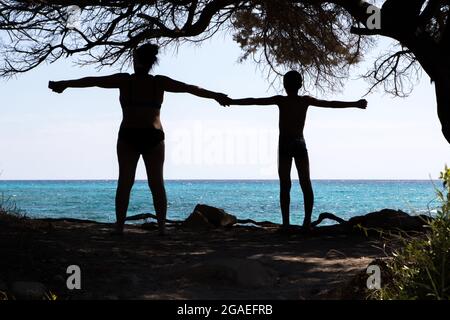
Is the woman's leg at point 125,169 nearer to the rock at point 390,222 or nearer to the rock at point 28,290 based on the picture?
the rock at point 28,290

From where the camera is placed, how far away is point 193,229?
10.6m

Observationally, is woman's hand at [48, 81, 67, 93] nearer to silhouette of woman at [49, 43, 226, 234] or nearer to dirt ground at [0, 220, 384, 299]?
silhouette of woman at [49, 43, 226, 234]

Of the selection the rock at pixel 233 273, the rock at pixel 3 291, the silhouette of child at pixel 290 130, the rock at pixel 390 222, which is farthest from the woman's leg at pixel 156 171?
the rock at pixel 390 222

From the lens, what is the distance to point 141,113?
8.16 m

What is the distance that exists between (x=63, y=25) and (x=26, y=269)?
568 centimetres

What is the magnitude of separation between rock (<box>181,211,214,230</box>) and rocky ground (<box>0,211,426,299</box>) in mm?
1329

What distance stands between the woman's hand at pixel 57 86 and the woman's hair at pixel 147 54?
0.97m

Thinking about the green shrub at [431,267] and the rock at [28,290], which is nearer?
the green shrub at [431,267]

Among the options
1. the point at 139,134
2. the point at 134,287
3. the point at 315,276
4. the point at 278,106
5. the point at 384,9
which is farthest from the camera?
the point at 384,9

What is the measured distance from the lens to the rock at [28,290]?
525cm

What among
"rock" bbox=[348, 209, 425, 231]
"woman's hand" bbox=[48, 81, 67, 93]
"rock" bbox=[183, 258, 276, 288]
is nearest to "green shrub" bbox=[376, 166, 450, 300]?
"rock" bbox=[183, 258, 276, 288]
